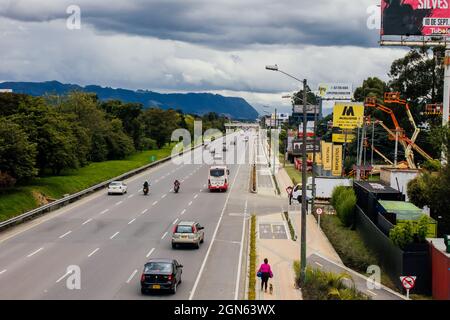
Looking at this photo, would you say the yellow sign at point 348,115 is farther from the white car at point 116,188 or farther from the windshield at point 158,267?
the windshield at point 158,267

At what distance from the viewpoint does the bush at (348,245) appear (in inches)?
1276

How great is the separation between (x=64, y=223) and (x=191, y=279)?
58.1 feet

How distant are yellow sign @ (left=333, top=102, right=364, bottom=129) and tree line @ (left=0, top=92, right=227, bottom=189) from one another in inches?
1004

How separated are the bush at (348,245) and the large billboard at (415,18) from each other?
63.5 feet

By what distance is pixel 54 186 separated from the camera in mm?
60312

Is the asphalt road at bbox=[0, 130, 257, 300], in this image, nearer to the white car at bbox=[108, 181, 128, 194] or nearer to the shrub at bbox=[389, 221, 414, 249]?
the white car at bbox=[108, 181, 128, 194]

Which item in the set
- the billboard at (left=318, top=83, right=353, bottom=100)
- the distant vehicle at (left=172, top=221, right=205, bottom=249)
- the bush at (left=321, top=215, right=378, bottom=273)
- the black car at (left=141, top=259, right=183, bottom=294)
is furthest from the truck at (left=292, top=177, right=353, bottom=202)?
the billboard at (left=318, top=83, right=353, bottom=100)

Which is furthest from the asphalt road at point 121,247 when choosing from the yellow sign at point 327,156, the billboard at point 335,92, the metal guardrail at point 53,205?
the billboard at point 335,92

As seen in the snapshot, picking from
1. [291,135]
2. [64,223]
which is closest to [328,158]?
[291,135]

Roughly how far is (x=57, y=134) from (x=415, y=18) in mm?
32500

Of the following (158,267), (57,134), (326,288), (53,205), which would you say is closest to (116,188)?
(57,134)

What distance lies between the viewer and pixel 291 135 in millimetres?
108125

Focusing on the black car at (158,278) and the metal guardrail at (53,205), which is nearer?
the black car at (158,278)
